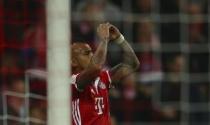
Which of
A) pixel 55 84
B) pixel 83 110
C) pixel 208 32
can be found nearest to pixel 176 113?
pixel 208 32

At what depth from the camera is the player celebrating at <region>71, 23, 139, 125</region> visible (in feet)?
22.0

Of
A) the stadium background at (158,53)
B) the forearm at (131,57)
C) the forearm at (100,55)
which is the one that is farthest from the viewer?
the stadium background at (158,53)

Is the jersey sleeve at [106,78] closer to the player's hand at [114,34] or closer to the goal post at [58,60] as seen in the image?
the player's hand at [114,34]

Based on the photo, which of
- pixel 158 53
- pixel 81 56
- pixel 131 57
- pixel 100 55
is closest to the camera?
pixel 100 55

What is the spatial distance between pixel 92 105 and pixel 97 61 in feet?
1.80

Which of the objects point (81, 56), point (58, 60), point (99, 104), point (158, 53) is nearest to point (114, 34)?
point (81, 56)

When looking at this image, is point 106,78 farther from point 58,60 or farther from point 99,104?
point 58,60

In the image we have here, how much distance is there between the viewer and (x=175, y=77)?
11.0 metres

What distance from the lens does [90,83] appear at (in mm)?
6793

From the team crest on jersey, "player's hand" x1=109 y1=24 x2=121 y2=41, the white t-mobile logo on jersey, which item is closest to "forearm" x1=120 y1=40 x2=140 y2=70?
"player's hand" x1=109 y1=24 x2=121 y2=41

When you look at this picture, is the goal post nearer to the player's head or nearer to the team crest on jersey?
the player's head

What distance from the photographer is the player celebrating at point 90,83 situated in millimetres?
6719

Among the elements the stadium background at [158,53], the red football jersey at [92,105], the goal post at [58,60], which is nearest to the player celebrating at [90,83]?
the red football jersey at [92,105]

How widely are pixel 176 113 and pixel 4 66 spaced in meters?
2.27
